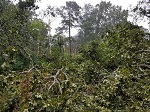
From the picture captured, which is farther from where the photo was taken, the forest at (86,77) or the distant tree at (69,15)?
the distant tree at (69,15)

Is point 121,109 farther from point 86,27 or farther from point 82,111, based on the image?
point 86,27

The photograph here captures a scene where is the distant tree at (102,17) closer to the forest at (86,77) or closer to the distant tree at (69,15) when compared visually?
the distant tree at (69,15)

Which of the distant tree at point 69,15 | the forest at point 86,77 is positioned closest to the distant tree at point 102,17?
the distant tree at point 69,15

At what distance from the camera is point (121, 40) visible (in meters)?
6.92

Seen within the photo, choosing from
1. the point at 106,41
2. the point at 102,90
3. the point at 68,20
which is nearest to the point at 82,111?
the point at 102,90

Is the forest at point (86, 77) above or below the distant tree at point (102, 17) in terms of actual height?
below

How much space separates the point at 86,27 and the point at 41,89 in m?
33.3

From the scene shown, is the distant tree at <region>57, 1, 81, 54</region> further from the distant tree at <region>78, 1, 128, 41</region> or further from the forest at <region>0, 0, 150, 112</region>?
the forest at <region>0, 0, 150, 112</region>

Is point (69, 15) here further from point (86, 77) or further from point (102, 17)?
point (86, 77)

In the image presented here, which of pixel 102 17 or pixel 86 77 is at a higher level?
pixel 102 17

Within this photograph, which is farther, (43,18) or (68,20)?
(68,20)

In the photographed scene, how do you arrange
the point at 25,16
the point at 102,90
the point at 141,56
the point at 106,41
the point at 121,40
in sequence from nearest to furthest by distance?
the point at 102,90 → the point at 141,56 → the point at 121,40 → the point at 106,41 → the point at 25,16

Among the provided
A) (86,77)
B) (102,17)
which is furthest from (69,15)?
(86,77)

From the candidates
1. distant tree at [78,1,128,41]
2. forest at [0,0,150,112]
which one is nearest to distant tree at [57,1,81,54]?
distant tree at [78,1,128,41]
